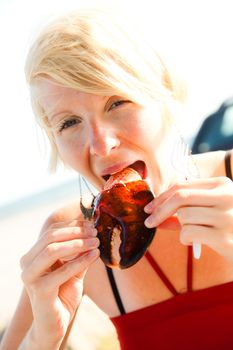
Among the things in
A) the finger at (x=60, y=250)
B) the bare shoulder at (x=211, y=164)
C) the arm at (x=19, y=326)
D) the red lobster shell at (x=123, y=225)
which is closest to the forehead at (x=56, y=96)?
the red lobster shell at (x=123, y=225)

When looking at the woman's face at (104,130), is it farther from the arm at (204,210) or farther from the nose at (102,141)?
the arm at (204,210)

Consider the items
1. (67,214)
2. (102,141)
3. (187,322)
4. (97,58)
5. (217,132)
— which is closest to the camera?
(102,141)

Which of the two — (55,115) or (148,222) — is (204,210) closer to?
(148,222)

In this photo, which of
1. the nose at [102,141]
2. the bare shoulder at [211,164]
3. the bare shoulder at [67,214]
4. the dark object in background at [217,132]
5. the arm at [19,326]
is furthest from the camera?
the dark object in background at [217,132]

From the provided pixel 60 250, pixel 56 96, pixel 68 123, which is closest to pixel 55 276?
pixel 60 250

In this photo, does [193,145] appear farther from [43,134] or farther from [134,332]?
[134,332]

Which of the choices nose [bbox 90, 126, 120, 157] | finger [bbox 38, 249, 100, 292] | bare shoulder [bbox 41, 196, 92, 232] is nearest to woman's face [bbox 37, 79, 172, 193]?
nose [bbox 90, 126, 120, 157]
